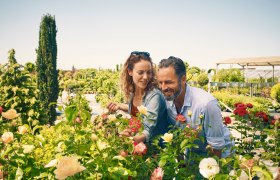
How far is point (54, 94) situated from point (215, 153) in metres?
8.55

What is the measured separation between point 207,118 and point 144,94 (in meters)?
0.58

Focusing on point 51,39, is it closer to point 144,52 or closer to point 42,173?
point 144,52

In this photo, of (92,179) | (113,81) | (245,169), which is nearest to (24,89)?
(92,179)

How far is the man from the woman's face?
4.0 inches

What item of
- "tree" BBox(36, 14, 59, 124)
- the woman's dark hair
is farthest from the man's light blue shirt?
"tree" BBox(36, 14, 59, 124)

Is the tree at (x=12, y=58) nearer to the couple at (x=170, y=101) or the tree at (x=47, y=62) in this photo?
the couple at (x=170, y=101)

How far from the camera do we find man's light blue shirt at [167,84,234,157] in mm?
1995

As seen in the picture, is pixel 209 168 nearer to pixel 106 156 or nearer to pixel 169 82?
pixel 106 156

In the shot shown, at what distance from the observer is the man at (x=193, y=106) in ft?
6.61

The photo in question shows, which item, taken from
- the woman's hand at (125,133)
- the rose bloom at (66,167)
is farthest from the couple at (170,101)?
the rose bloom at (66,167)

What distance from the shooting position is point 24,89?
516cm

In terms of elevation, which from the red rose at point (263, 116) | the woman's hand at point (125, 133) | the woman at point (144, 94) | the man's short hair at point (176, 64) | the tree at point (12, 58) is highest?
the tree at point (12, 58)

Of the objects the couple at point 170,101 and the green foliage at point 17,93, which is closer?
the couple at point 170,101

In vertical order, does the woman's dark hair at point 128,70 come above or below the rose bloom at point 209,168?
above
